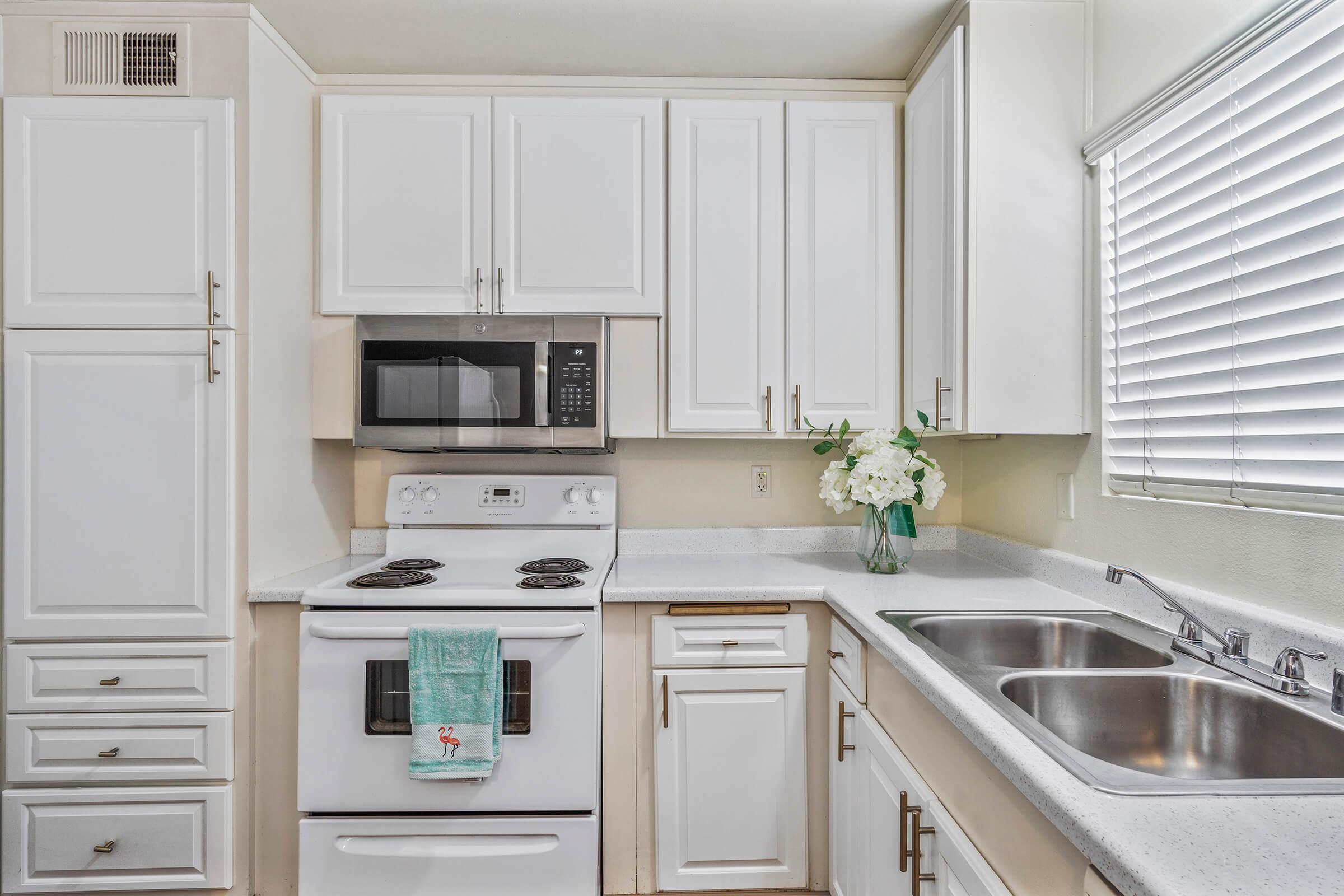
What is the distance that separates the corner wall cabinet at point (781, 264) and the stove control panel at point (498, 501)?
15.8 inches

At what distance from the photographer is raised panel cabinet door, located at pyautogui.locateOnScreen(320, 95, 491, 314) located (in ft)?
6.67

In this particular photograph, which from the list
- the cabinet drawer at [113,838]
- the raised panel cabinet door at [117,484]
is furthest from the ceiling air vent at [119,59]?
the cabinet drawer at [113,838]

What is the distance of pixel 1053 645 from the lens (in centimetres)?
148

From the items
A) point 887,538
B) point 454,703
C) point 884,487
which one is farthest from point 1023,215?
point 454,703

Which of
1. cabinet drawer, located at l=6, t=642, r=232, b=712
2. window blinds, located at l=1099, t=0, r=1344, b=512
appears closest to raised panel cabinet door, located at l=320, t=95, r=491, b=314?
cabinet drawer, located at l=6, t=642, r=232, b=712

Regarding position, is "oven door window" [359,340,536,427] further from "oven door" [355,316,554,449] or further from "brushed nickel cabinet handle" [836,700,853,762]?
"brushed nickel cabinet handle" [836,700,853,762]

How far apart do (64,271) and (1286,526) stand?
2.63m

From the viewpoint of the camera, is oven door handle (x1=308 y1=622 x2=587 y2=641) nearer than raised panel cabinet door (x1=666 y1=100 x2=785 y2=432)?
Yes

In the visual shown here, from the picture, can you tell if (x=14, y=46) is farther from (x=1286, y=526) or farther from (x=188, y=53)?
(x=1286, y=526)

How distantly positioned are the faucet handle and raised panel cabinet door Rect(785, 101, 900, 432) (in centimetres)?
120

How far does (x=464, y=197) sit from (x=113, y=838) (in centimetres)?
187

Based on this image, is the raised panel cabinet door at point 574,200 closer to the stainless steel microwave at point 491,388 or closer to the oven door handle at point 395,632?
the stainless steel microwave at point 491,388

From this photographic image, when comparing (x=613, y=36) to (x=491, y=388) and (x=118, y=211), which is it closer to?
(x=491, y=388)

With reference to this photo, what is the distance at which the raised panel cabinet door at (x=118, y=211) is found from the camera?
5.63ft
